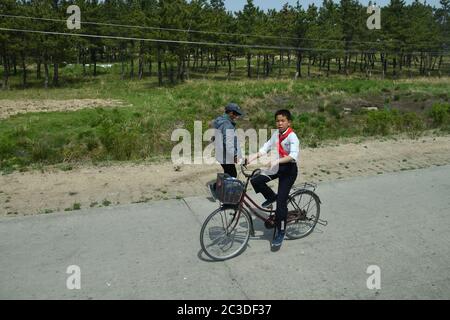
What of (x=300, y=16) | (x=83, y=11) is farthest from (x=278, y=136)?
(x=300, y=16)

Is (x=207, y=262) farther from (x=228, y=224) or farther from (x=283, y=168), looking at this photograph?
(x=283, y=168)

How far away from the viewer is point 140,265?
16.2ft

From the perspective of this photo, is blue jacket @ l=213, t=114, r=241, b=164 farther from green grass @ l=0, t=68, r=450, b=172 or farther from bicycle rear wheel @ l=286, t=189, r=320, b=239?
green grass @ l=0, t=68, r=450, b=172

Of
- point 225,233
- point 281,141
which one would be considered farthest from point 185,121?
point 225,233

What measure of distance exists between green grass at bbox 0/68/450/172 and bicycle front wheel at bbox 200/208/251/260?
4902mm

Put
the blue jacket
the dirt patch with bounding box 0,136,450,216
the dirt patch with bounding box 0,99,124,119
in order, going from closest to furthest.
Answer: the blue jacket < the dirt patch with bounding box 0,136,450,216 < the dirt patch with bounding box 0,99,124,119

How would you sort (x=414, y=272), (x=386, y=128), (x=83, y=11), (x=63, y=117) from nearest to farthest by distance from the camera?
(x=414, y=272) → (x=386, y=128) → (x=63, y=117) → (x=83, y=11)

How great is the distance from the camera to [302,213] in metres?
5.84

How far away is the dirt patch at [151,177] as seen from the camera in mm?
7137

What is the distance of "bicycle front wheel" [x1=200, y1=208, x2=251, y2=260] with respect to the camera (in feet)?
16.7

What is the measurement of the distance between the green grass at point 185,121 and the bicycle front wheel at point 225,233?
4.90 metres

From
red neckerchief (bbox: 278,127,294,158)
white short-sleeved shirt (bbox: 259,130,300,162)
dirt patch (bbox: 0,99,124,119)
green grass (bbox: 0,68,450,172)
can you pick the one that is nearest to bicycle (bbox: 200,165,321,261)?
red neckerchief (bbox: 278,127,294,158)
